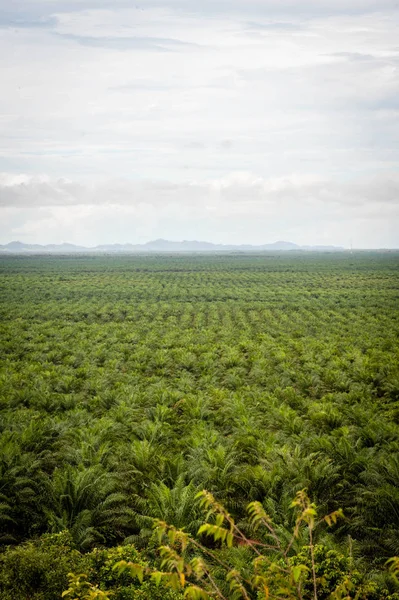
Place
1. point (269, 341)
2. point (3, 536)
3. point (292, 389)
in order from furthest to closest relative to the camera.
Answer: point (269, 341) → point (292, 389) → point (3, 536)

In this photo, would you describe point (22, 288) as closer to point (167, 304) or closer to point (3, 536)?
point (167, 304)

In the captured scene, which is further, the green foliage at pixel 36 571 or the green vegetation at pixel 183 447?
the green vegetation at pixel 183 447

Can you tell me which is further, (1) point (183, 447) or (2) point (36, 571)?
(1) point (183, 447)

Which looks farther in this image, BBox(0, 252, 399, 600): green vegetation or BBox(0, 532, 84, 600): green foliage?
BBox(0, 252, 399, 600): green vegetation

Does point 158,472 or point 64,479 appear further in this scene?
point 158,472

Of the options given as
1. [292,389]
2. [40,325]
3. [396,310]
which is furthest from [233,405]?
[396,310]

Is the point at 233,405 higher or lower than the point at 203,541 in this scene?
higher

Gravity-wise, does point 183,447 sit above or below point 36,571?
below

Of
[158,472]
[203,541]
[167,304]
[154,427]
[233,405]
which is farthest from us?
[167,304]
